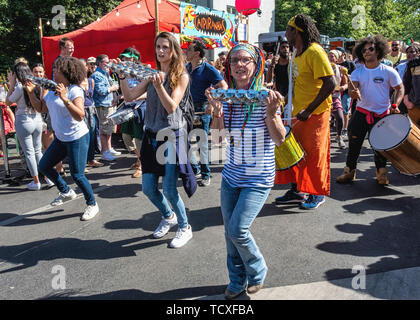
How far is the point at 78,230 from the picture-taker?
12.8 feet

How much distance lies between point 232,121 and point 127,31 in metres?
7.96

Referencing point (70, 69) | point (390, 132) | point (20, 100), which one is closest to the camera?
point (70, 69)

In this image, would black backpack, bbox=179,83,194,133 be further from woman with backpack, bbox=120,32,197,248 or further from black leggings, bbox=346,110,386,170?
black leggings, bbox=346,110,386,170

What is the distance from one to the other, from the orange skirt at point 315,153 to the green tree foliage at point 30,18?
20.7 m

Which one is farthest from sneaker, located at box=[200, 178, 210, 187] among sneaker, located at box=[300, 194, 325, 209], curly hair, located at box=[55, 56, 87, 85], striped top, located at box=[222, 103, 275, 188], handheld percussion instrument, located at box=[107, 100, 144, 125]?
striped top, located at box=[222, 103, 275, 188]

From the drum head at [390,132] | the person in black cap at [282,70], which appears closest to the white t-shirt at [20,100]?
the person in black cap at [282,70]

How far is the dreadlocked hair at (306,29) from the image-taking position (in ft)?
12.3

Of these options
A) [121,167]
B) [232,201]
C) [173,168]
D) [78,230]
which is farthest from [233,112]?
[121,167]

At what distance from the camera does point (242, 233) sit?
2.25 m

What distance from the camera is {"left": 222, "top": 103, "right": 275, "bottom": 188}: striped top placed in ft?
7.61

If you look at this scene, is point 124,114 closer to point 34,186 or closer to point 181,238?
point 181,238

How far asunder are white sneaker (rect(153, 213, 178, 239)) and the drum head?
2.81 meters

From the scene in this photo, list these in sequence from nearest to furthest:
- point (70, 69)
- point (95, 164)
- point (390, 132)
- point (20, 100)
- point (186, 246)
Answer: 1. point (186, 246)
2. point (70, 69)
3. point (390, 132)
4. point (20, 100)
5. point (95, 164)

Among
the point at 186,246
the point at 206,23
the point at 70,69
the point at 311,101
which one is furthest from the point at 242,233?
the point at 206,23
